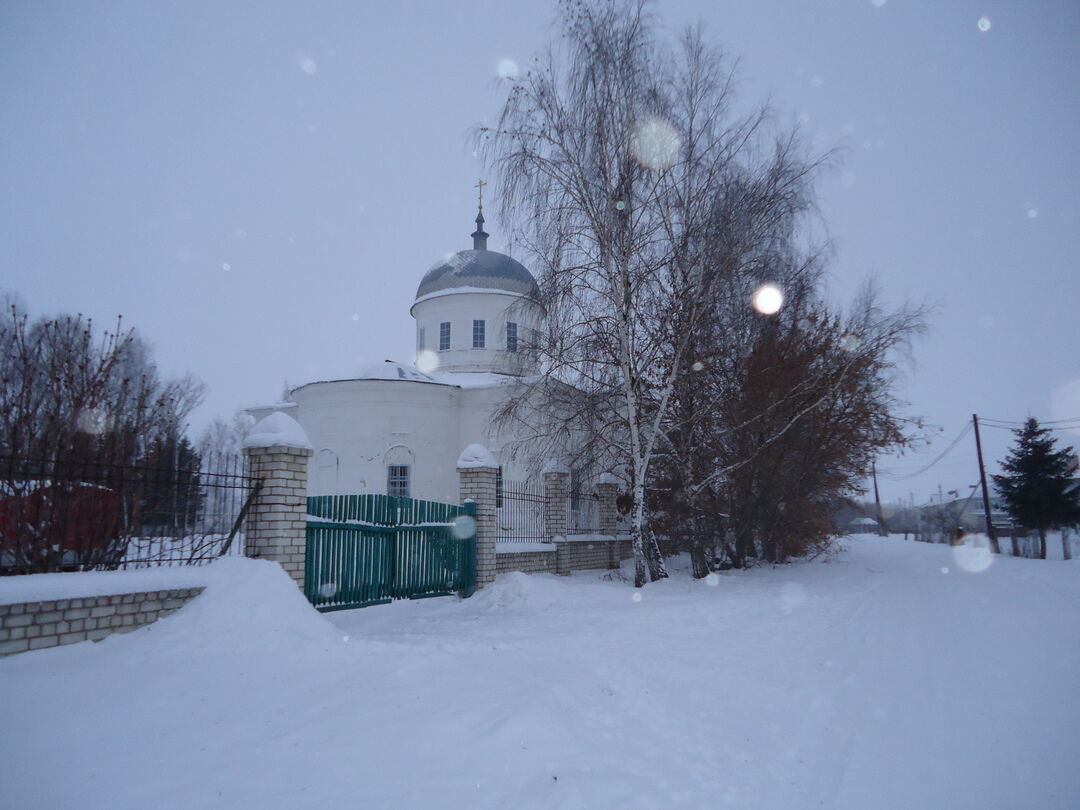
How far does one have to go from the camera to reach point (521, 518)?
548 inches

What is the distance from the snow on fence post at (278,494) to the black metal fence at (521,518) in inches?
237

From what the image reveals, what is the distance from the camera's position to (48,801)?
3.31m

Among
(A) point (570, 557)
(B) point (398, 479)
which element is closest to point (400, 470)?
(B) point (398, 479)

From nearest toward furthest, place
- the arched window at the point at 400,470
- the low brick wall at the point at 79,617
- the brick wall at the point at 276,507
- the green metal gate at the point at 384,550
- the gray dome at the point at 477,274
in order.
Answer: the low brick wall at the point at 79,617
the brick wall at the point at 276,507
the green metal gate at the point at 384,550
the arched window at the point at 400,470
the gray dome at the point at 477,274

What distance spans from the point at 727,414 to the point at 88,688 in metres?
11.5

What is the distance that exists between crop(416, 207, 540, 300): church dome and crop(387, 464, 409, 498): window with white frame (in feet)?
27.9

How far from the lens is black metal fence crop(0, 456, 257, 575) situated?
584 cm

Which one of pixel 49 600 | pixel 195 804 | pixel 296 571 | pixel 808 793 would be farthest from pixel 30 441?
pixel 808 793

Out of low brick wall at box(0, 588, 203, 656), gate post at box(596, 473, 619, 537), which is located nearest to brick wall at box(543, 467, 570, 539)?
gate post at box(596, 473, 619, 537)

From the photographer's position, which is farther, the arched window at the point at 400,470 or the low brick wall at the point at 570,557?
the arched window at the point at 400,470

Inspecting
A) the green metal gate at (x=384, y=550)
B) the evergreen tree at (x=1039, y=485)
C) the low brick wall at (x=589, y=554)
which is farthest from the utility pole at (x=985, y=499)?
the green metal gate at (x=384, y=550)

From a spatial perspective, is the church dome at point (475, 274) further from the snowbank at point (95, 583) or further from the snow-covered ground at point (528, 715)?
the snowbank at point (95, 583)

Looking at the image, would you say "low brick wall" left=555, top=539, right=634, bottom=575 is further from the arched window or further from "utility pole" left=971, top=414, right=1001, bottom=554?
"utility pole" left=971, top=414, right=1001, bottom=554

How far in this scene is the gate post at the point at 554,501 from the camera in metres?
14.3
